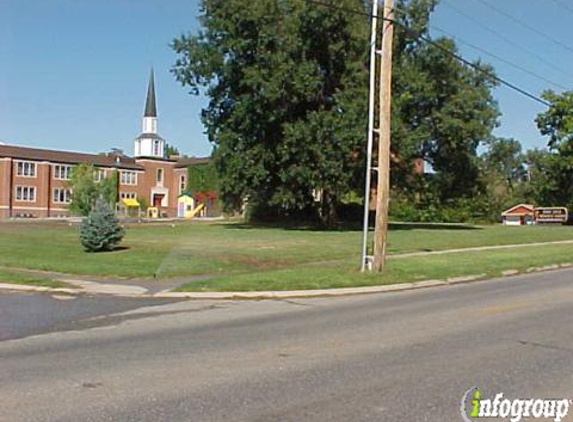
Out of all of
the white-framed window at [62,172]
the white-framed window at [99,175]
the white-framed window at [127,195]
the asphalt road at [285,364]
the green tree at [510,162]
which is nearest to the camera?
the asphalt road at [285,364]

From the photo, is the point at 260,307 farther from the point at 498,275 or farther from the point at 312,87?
the point at 312,87

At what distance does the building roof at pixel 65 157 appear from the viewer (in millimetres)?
93500

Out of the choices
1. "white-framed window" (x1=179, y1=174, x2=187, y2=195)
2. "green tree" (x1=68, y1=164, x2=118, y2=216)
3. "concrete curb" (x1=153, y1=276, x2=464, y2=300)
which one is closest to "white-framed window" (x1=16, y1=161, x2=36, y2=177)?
"green tree" (x1=68, y1=164, x2=118, y2=216)

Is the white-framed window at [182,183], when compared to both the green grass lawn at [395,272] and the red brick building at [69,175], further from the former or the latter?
the green grass lawn at [395,272]

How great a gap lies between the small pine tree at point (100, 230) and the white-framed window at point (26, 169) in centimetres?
7137

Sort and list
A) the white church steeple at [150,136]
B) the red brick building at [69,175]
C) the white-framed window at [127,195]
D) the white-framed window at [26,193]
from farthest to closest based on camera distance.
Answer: the white church steeple at [150,136] < the white-framed window at [127,195] < the white-framed window at [26,193] < the red brick building at [69,175]

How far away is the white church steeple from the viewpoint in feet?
385

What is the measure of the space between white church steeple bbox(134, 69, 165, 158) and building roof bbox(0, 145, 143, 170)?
6751mm

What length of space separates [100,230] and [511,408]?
70.0 feet

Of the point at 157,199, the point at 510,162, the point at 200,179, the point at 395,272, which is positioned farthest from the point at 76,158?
the point at 395,272

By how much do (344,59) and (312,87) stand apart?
4.03 m

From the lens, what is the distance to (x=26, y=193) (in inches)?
3669

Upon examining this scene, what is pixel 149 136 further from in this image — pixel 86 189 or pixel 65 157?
pixel 86 189

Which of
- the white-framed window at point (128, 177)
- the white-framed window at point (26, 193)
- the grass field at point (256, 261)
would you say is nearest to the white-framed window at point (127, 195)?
the white-framed window at point (128, 177)
